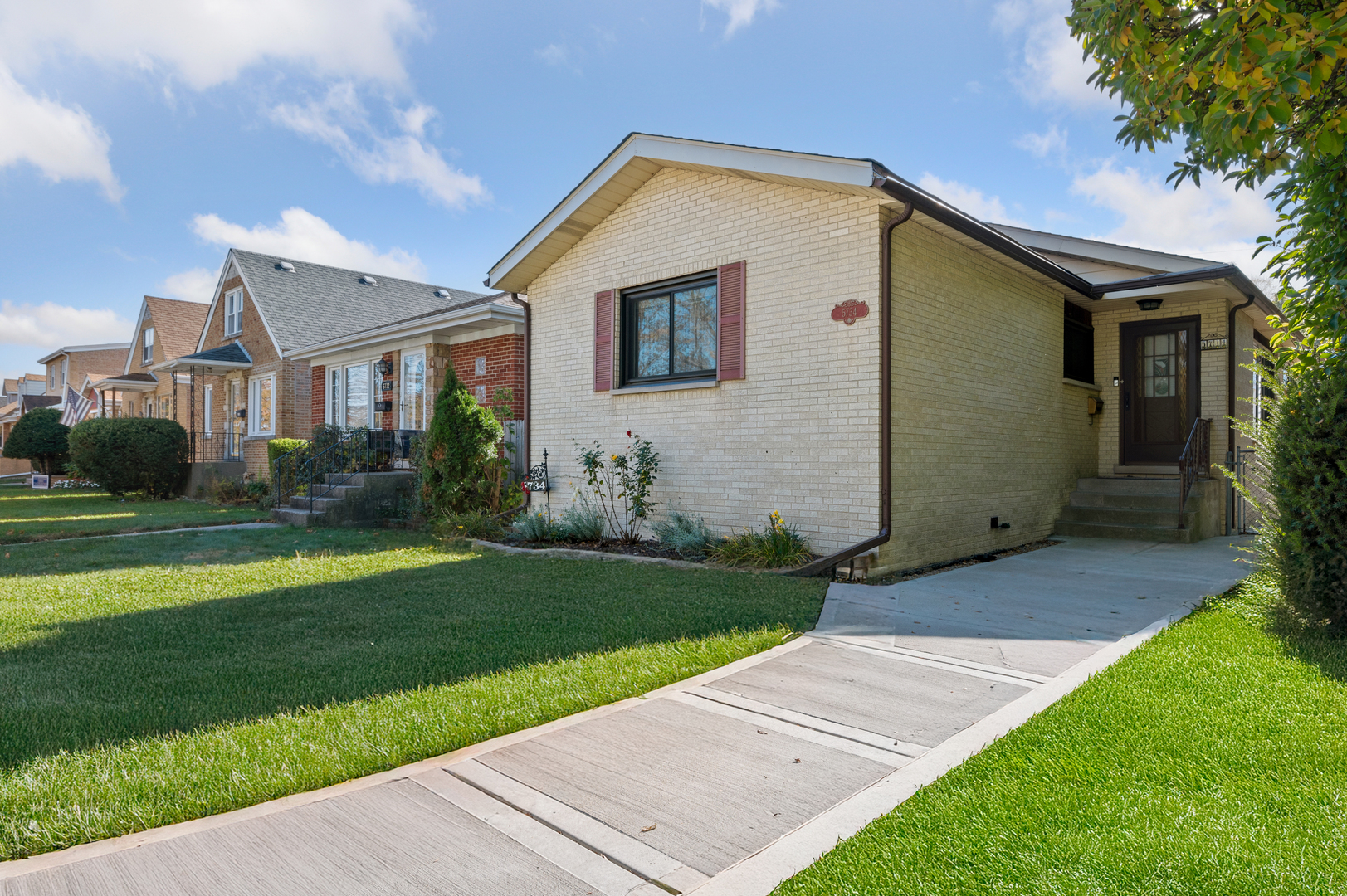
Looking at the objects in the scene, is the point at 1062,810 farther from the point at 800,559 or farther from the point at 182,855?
the point at 800,559

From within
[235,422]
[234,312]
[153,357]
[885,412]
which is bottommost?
[885,412]

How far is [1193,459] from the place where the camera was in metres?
10.2

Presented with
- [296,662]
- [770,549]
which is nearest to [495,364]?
[770,549]

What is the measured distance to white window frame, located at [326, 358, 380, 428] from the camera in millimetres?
16031

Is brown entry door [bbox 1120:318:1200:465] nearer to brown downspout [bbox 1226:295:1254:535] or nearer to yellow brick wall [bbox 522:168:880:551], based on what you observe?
brown downspout [bbox 1226:295:1254:535]

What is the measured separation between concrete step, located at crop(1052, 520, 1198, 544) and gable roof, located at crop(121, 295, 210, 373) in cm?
2982

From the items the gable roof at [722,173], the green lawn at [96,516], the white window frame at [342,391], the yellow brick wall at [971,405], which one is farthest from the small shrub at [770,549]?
the white window frame at [342,391]

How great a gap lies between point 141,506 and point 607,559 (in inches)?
529

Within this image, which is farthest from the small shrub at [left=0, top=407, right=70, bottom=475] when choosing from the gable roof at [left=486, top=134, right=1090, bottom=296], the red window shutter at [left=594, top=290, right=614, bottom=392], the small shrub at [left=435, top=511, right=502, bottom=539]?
the red window shutter at [left=594, top=290, right=614, bottom=392]

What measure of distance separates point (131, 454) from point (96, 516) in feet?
16.1

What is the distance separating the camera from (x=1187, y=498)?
9.62 meters

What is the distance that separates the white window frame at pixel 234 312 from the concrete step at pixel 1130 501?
70.5ft

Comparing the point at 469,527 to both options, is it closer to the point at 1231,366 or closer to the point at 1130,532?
the point at 1130,532

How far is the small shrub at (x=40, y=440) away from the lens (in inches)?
1089
